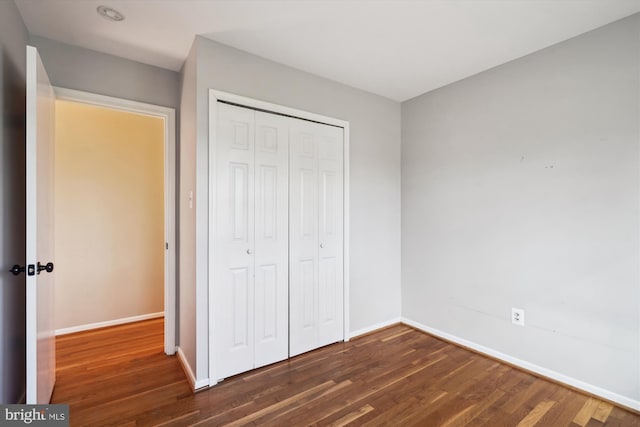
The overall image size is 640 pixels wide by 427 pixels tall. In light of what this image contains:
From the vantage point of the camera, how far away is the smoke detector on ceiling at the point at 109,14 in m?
1.84

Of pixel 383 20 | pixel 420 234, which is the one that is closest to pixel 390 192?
pixel 420 234

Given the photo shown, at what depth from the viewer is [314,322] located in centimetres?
272

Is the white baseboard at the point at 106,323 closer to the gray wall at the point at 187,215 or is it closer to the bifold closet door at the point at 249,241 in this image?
the gray wall at the point at 187,215

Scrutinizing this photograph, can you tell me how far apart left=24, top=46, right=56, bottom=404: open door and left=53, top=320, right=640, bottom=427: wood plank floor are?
0.40m

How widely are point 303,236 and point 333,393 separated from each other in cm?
124

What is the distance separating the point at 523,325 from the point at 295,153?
94.1 inches

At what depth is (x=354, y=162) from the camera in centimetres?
303

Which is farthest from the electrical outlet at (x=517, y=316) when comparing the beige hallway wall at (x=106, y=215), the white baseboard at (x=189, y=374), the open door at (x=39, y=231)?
the beige hallway wall at (x=106, y=215)

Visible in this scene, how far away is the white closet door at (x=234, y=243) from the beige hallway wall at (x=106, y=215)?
65.4 inches

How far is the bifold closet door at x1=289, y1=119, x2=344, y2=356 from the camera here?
2.61 m

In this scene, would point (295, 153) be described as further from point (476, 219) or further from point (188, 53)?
point (476, 219)

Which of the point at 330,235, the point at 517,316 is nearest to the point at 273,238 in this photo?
the point at 330,235

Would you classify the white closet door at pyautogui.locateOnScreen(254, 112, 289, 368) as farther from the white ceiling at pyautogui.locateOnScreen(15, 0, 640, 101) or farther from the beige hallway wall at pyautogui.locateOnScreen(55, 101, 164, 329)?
the beige hallway wall at pyautogui.locateOnScreen(55, 101, 164, 329)

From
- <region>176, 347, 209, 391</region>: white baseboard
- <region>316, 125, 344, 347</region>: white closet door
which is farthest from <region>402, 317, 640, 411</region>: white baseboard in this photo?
<region>176, 347, 209, 391</region>: white baseboard
